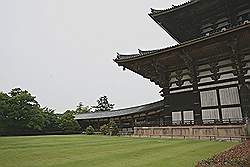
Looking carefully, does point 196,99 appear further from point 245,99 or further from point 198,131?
point 245,99

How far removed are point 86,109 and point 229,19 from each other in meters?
58.1

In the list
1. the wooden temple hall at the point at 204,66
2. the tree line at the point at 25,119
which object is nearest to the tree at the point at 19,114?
the tree line at the point at 25,119

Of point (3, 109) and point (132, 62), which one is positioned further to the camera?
point (3, 109)

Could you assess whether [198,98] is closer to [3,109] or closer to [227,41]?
[227,41]

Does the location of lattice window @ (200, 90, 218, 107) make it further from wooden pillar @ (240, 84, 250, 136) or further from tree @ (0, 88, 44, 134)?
tree @ (0, 88, 44, 134)

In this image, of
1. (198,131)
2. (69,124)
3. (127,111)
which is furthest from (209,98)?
(69,124)

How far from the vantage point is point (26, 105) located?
4353cm

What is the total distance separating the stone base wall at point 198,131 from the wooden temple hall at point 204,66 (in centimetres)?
13

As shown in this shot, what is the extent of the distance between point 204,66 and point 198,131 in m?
5.54

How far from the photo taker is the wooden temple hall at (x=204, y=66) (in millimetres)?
19469

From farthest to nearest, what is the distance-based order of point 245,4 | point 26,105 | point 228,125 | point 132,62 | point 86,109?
point 86,109 → point 26,105 → point 132,62 → point 245,4 → point 228,125

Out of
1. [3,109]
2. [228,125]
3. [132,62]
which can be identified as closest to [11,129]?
[3,109]

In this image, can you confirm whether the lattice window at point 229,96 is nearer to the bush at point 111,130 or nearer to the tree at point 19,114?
the bush at point 111,130

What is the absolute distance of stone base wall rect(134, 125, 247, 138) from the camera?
17938 millimetres
